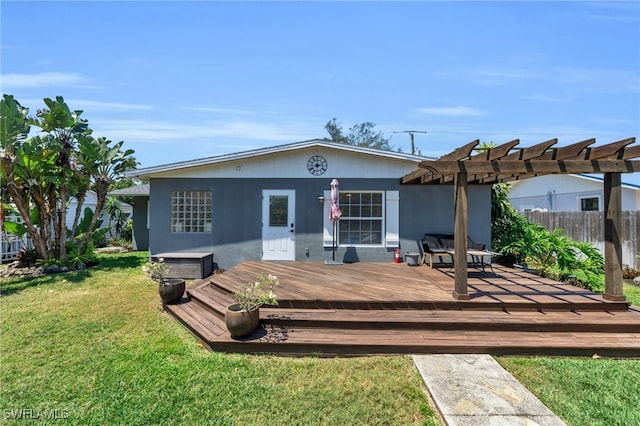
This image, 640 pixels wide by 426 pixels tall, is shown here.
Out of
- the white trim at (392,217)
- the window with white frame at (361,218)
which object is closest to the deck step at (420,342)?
the white trim at (392,217)

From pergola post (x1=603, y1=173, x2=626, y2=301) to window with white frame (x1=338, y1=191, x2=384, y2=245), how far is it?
4.30 meters

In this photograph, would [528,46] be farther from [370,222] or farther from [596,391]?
[596,391]

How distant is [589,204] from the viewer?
444 inches

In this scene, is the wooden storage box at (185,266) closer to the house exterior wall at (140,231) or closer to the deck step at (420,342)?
the deck step at (420,342)

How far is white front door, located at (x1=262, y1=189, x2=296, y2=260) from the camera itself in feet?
25.7

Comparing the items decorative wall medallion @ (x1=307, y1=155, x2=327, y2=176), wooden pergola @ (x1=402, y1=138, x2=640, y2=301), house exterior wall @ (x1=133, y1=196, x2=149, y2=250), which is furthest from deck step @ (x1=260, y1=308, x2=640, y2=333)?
house exterior wall @ (x1=133, y1=196, x2=149, y2=250)

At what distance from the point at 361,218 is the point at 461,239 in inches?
137

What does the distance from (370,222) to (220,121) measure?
9965 mm

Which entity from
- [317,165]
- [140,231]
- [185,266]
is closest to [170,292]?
[185,266]

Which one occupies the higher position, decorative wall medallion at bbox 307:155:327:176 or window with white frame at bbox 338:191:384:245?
decorative wall medallion at bbox 307:155:327:176

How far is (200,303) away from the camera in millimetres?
5180

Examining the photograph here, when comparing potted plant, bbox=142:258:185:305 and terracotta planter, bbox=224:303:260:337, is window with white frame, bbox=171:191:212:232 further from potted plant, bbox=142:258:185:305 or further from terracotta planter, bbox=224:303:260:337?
terracotta planter, bbox=224:303:260:337

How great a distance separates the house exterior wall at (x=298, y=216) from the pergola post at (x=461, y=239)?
3.18m

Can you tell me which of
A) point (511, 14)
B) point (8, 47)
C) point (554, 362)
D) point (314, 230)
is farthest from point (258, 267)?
point (511, 14)
